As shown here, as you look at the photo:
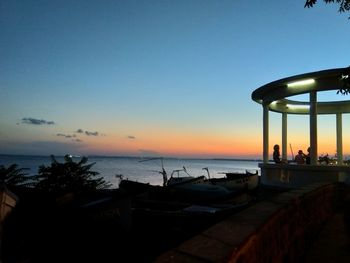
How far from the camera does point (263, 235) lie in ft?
11.2

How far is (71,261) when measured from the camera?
837cm

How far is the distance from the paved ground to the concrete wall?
139 mm

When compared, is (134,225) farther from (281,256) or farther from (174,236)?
(281,256)

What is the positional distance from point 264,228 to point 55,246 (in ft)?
21.3

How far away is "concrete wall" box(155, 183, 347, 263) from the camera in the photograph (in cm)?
248

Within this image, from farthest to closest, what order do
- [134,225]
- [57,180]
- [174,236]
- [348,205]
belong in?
[57,180] → [134,225] → [174,236] → [348,205]

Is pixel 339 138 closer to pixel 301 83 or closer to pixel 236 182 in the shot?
pixel 301 83

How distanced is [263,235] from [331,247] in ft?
9.72

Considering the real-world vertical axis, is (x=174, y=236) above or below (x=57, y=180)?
below

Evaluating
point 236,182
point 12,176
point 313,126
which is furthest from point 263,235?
point 236,182

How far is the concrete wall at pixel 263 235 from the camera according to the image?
2.48 meters

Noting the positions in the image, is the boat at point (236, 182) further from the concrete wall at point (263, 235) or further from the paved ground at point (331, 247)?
the concrete wall at point (263, 235)

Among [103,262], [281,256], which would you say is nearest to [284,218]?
[281,256]

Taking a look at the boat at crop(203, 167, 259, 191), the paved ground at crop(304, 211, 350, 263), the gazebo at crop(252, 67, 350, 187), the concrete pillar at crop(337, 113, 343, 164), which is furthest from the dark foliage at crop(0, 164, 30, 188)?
the concrete pillar at crop(337, 113, 343, 164)
